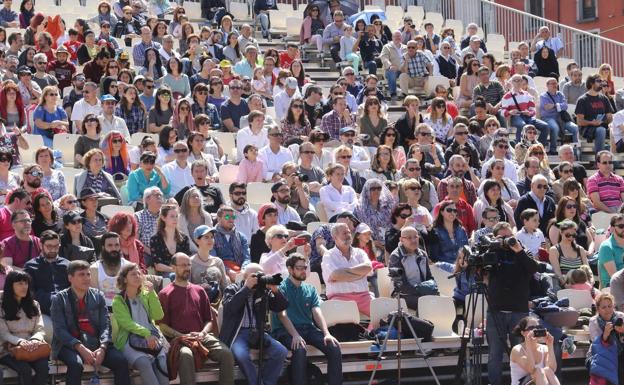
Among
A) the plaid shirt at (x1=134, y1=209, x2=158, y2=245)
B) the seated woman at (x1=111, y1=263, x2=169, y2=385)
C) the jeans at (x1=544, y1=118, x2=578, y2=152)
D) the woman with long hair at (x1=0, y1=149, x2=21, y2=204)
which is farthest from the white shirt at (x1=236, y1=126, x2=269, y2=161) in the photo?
the seated woman at (x1=111, y1=263, x2=169, y2=385)

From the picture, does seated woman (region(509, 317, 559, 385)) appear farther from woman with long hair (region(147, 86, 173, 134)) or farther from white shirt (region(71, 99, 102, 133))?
white shirt (region(71, 99, 102, 133))

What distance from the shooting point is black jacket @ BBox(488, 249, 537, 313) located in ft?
49.8

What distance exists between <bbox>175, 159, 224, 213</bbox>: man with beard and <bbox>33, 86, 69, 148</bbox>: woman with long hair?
2.65m

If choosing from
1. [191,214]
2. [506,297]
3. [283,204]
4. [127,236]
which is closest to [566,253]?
[506,297]

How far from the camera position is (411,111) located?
21062 mm

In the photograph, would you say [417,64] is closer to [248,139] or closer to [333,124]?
[333,124]

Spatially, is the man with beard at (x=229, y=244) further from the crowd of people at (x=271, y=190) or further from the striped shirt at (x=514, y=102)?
the striped shirt at (x=514, y=102)

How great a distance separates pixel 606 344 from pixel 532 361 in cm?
132

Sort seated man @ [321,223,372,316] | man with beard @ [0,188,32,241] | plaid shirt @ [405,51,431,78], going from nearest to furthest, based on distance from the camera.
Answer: man with beard @ [0,188,32,241] → seated man @ [321,223,372,316] → plaid shirt @ [405,51,431,78]

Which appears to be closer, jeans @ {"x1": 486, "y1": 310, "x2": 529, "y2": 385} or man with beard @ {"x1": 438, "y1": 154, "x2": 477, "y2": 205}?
jeans @ {"x1": 486, "y1": 310, "x2": 529, "y2": 385}

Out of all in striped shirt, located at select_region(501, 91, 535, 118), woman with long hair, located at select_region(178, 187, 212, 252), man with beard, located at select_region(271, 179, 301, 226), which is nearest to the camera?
woman with long hair, located at select_region(178, 187, 212, 252)

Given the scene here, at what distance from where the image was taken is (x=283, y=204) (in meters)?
17.5

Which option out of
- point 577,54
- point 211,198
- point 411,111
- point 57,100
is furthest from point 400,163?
point 577,54

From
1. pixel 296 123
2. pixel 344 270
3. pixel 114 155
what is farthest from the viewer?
pixel 296 123
